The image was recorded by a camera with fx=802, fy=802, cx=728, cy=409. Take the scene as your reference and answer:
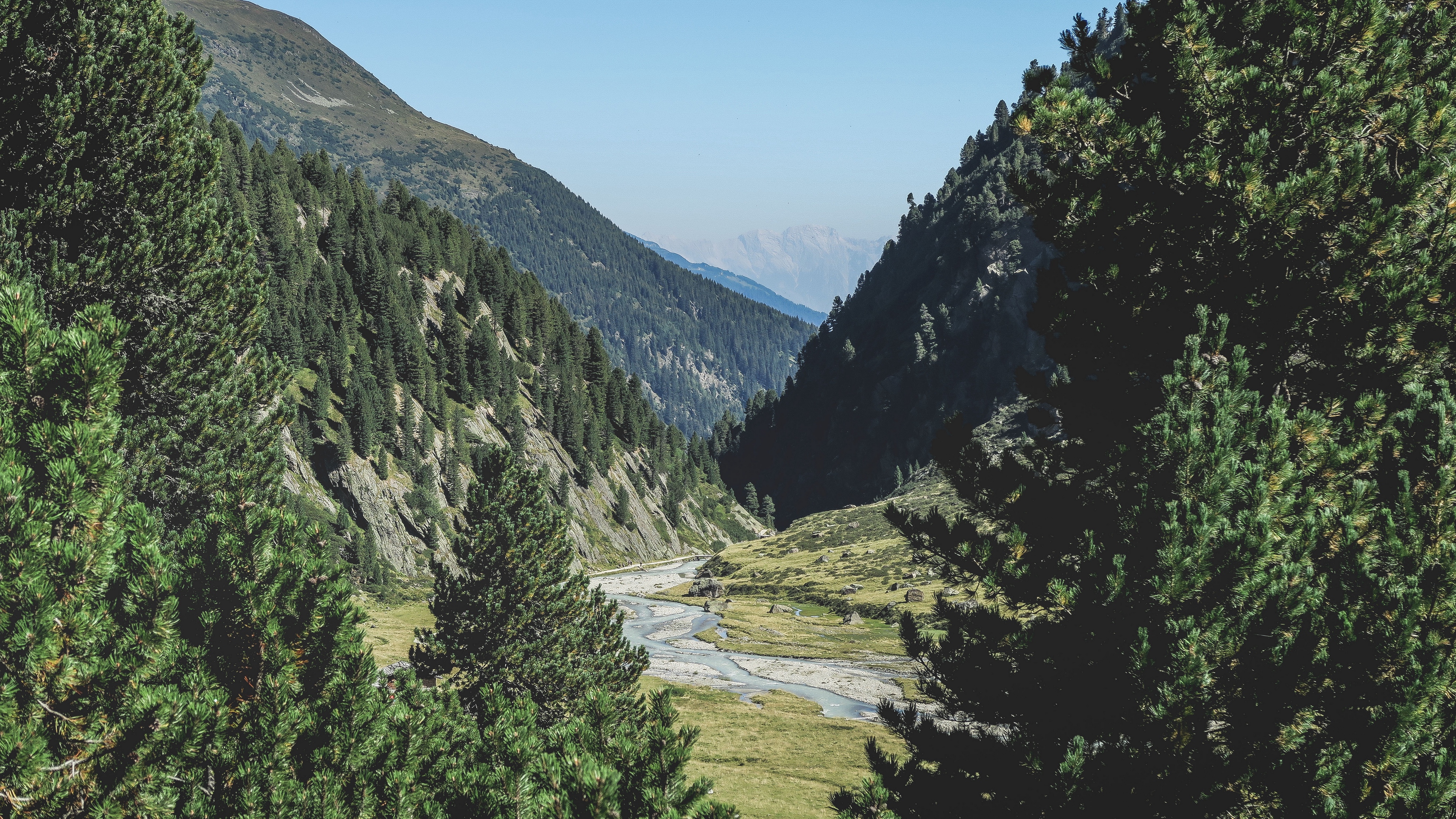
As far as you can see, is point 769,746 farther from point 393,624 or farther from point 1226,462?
point 393,624

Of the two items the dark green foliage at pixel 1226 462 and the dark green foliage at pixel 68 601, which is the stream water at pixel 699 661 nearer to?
the dark green foliage at pixel 1226 462

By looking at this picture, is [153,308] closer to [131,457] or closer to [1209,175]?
[131,457]

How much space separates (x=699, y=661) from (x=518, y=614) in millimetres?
53602

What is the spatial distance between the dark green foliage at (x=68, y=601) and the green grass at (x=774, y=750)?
25.6 metres

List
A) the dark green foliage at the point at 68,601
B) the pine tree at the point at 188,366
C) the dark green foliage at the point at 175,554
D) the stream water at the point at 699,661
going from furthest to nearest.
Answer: the stream water at the point at 699,661 < the pine tree at the point at 188,366 < the dark green foliage at the point at 175,554 < the dark green foliage at the point at 68,601

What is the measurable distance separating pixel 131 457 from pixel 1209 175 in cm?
3248

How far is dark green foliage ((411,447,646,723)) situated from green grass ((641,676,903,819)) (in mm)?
8163

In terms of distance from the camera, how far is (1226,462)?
9.50m

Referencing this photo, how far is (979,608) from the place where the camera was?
13484mm

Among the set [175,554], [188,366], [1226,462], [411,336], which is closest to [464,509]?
[411,336]

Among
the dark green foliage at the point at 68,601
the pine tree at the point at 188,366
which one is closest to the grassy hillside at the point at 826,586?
the pine tree at the point at 188,366

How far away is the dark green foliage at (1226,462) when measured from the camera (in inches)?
347

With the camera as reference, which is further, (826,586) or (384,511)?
(826,586)

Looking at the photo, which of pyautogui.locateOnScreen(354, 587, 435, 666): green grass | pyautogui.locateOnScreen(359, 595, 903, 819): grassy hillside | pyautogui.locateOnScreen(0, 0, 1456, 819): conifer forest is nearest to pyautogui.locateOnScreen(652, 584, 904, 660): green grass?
pyautogui.locateOnScreen(359, 595, 903, 819): grassy hillside
